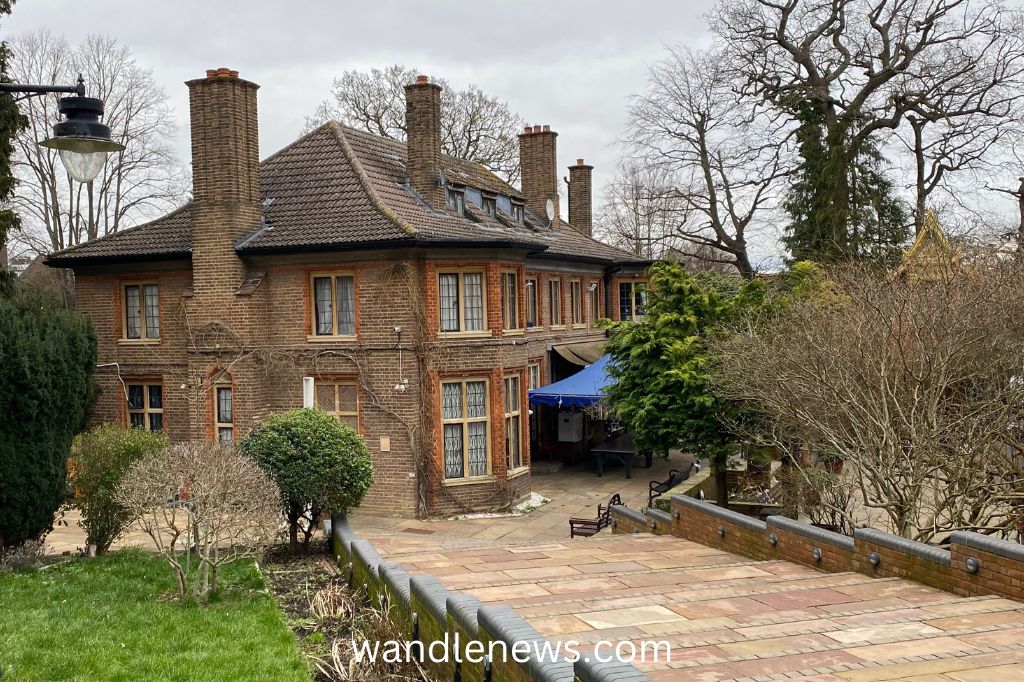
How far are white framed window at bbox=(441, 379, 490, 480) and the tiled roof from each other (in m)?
3.14

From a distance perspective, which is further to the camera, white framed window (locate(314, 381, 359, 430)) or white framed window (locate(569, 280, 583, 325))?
white framed window (locate(569, 280, 583, 325))

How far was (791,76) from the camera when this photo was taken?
30.7 metres

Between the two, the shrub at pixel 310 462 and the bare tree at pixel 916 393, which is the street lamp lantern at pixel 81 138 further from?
the bare tree at pixel 916 393

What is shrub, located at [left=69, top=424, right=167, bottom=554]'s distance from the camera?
1290cm

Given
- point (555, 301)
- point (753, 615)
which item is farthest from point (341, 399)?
point (753, 615)

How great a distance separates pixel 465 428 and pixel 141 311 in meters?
8.09

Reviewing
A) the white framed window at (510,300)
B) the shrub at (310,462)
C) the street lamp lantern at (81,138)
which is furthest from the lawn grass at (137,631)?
the white framed window at (510,300)

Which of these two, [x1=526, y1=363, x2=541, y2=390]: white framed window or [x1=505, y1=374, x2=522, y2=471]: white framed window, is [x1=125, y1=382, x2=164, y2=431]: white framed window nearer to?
[x1=505, y1=374, x2=522, y2=471]: white framed window

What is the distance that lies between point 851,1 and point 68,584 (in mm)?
27897

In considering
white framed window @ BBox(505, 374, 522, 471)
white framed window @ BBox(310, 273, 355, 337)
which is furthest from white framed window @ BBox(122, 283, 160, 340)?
white framed window @ BBox(505, 374, 522, 471)

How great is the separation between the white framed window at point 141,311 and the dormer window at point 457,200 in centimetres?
712

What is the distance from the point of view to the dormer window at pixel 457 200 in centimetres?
2186

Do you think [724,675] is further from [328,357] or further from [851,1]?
[851,1]

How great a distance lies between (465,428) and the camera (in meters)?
19.0
